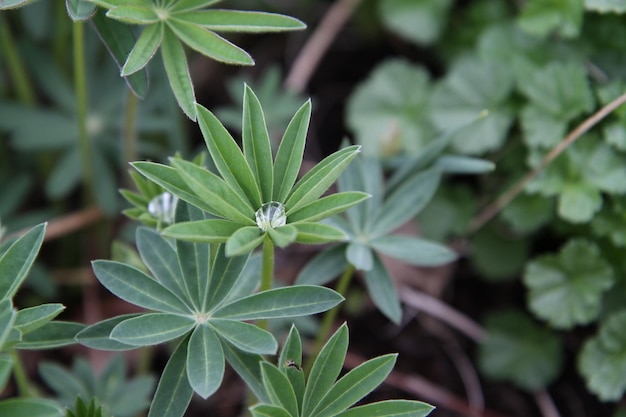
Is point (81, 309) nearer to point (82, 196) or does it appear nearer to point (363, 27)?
point (82, 196)

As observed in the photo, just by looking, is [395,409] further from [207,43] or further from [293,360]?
[207,43]

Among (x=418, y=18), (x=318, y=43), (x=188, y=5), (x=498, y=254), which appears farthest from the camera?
(x=318, y=43)

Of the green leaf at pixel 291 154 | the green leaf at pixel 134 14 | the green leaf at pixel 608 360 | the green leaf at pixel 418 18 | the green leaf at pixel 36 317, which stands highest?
the green leaf at pixel 134 14

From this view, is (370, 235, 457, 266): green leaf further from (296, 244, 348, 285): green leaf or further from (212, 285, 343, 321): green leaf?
(212, 285, 343, 321): green leaf

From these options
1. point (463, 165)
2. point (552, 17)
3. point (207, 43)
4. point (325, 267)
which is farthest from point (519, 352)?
point (207, 43)

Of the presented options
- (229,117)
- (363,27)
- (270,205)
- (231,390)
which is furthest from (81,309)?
(363,27)

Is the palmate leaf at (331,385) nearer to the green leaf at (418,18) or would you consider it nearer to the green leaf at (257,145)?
the green leaf at (257,145)

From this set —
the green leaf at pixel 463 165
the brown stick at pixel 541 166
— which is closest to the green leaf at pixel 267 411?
the green leaf at pixel 463 165
